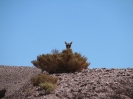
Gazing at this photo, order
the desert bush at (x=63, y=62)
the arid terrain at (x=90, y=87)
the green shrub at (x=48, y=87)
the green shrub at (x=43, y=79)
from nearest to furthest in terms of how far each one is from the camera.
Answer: the arid terrain at (x=90, y=87)
the green shrub at (x=48, y=87)
the green shrub at (x=43, y=79)
the desert bush at (x=63, y=62)

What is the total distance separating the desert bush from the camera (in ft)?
66.7

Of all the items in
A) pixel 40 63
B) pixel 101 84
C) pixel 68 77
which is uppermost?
pixel 40 63

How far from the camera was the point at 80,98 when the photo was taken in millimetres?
13945

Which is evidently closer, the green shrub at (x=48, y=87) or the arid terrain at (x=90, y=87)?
the arid terrain at (x=90, y=87)

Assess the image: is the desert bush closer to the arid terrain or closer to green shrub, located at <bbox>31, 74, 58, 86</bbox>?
the arid terrain

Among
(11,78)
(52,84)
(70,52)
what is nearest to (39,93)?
(52,84)

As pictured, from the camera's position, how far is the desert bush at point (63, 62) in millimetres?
20328

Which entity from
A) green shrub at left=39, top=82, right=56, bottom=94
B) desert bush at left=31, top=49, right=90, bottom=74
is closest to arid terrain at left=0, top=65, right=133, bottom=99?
green shrub at left=39, top=82, right=56, bottom=94

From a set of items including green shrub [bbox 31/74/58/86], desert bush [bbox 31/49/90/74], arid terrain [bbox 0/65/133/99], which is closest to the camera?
arid terrain [bbox 0/65/133/99]

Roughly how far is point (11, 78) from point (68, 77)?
1194 centimetres

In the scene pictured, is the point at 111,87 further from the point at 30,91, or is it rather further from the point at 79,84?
the point at 30,91

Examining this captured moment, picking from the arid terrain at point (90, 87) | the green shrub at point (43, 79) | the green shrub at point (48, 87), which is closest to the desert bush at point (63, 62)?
the arid terrain at point (90, 87)

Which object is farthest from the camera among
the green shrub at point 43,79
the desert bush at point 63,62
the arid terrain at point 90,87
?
the desert bush at point 63,62

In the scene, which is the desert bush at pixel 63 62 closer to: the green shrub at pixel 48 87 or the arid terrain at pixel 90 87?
the arid terrain at pixel 90 87
